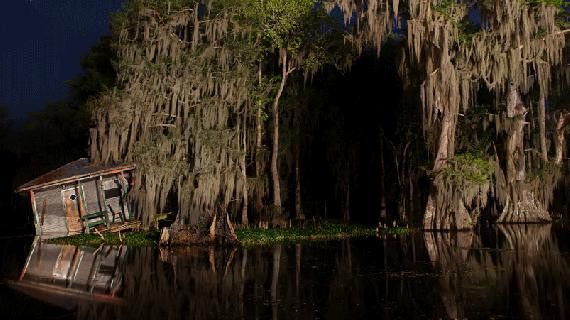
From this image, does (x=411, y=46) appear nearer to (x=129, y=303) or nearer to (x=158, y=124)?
(x=158, y=124)

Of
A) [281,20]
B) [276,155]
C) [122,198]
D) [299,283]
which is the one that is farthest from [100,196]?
[299,283]

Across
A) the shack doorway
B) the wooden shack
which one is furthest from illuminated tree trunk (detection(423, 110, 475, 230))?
the shack doorway

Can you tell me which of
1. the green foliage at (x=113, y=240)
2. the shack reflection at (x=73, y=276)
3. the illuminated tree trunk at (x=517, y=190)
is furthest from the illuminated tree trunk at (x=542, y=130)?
the shack reflection at (x=73, y=276)

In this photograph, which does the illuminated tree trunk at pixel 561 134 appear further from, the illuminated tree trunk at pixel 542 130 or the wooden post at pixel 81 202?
the wooden post at pixel 81 202

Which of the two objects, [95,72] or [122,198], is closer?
[122,198]

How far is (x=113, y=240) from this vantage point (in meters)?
23.2

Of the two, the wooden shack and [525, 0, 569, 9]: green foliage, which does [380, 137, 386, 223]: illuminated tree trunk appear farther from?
the wooden shack

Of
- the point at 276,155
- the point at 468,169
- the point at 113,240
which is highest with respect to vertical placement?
the point at 276,155

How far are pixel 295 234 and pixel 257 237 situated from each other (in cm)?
258

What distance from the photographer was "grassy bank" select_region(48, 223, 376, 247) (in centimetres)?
2199

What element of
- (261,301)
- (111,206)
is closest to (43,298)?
(261,301)

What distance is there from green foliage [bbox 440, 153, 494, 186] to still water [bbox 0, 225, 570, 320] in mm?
6701

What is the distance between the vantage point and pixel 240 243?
20.8 meters

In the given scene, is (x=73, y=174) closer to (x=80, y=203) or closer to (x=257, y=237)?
(x=80, y=203)
